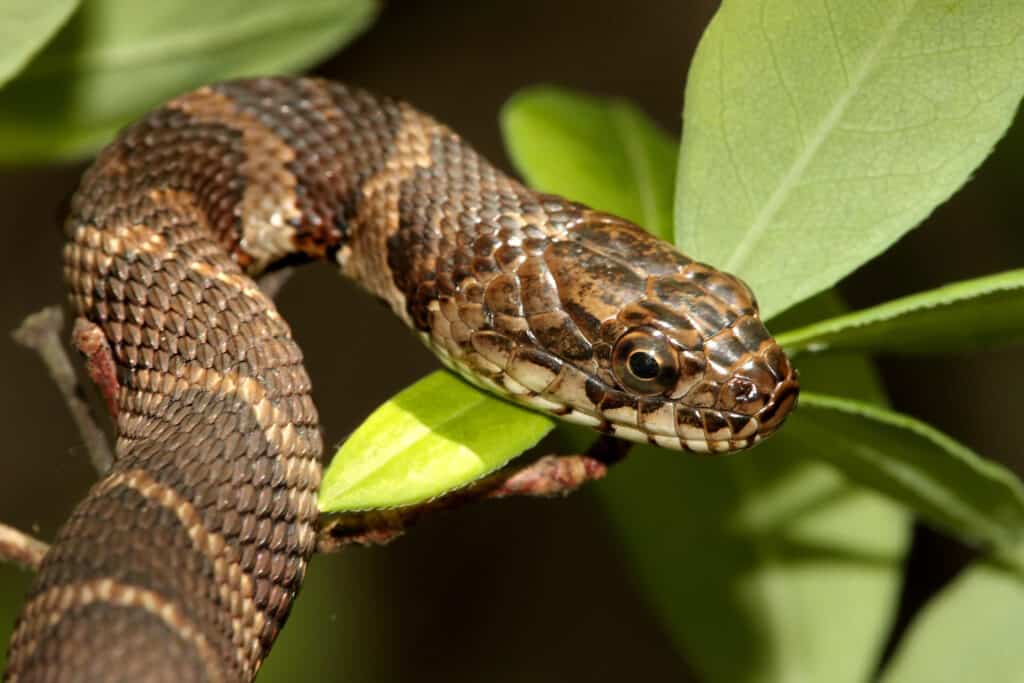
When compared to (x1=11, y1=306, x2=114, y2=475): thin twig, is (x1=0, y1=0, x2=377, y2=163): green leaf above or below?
above

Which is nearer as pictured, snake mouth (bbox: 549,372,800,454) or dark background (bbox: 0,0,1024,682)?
snake mouth (bbox: 549,372,800,454)

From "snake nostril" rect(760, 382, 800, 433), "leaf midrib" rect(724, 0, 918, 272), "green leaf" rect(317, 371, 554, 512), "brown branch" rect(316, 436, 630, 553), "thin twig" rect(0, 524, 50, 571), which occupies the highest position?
"leaf midrib" rect(724, 0, 918, 272)

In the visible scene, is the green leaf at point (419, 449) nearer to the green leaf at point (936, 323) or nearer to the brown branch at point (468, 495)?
the brown branch at point (468, 495)

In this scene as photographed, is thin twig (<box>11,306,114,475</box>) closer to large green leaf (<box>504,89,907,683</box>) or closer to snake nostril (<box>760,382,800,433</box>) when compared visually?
large green leaf (<box>504,89,907,683</box>)

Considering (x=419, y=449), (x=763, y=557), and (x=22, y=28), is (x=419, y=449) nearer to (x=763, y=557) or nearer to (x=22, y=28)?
(x=22, y=28)

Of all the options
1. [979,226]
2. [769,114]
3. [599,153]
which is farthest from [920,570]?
[769,114]

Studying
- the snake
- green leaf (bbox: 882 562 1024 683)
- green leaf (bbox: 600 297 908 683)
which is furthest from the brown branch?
green leaf (bbox: 882 562 1024 683)

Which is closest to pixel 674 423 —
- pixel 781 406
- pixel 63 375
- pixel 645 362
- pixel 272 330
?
pixel 645 362
